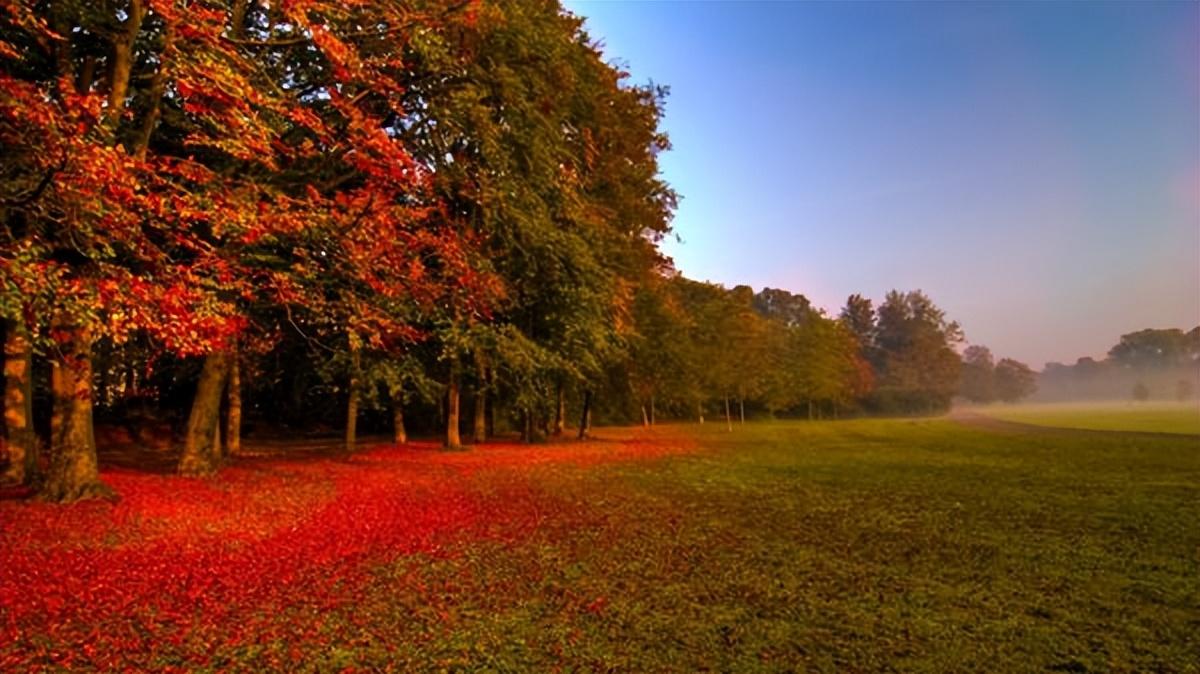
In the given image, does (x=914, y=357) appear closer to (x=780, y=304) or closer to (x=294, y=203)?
(x=780, y=304)

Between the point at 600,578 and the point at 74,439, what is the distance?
34.5 feet

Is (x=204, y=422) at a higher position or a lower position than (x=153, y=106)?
lower

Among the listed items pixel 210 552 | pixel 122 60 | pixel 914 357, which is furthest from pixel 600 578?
pixel 914 357

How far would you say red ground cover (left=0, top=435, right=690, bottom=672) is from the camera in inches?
217

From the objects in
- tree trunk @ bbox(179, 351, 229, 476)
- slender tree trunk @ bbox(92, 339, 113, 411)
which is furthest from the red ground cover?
slender tree trunk @ bbox(92, 339, 113, 411)

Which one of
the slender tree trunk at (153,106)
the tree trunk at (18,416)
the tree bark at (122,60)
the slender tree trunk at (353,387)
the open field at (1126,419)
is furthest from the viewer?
the open field at (1126,419)

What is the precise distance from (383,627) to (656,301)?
29.9 metres

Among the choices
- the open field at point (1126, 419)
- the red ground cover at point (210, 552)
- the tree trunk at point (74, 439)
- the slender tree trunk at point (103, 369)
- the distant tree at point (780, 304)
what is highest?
the distant tree at point (780, 304)

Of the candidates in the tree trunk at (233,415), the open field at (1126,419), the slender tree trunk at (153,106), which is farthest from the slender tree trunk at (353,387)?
the open field at (1126,419)

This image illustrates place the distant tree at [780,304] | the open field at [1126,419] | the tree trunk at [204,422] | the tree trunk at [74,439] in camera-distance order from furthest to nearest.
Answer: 1. the distant tree at [780,304]
2. the open field at [1126,419]
3. the tree trunk at [204,422]
4. the tree trunk at [74,439]

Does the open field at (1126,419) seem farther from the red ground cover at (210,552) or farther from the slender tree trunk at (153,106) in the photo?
the slender tree trunk at (153,106)

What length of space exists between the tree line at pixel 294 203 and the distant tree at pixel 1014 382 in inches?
6211

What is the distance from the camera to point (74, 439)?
39.4 feet

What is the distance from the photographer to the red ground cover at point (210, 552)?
18.1 feet
